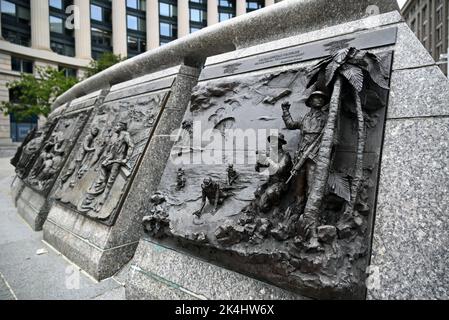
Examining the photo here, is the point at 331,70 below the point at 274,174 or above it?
above

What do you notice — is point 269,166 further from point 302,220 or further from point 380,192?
point 380,192

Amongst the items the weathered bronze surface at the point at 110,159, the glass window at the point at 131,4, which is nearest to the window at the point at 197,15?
the glass window at the point at 131,4

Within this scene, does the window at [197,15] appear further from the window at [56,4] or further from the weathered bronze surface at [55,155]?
the weathered bronze surface at [55,155]

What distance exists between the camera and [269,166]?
244 cm

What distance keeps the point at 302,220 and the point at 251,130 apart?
1363 millimetres

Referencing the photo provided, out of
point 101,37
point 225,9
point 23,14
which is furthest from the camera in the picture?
point 225,9

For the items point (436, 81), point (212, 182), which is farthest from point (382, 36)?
point (212, 182)

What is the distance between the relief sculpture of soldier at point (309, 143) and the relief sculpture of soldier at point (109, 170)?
2755 millimetres

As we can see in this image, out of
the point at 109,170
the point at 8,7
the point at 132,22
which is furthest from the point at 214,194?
the point at 132,22

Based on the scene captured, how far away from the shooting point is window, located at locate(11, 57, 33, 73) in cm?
2761

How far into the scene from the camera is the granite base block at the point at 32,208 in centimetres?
532

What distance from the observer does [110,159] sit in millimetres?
4211

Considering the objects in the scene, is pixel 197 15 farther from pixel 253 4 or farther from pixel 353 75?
pixel 353 75

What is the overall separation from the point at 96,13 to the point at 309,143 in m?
38.4
